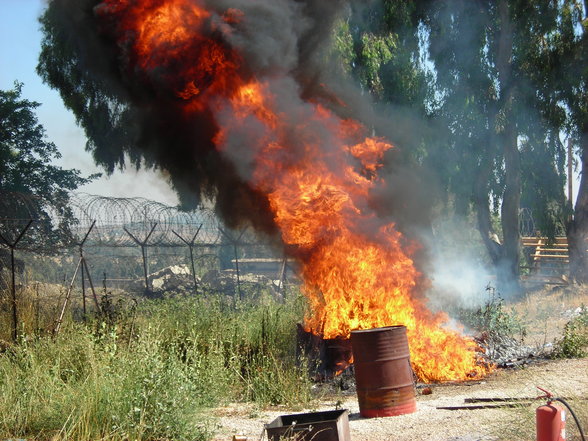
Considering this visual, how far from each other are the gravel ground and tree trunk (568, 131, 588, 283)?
1440cm

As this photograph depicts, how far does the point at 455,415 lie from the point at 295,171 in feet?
14.1

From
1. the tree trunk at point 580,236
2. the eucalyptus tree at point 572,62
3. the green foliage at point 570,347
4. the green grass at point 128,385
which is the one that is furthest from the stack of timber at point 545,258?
the green grass at point 128,385

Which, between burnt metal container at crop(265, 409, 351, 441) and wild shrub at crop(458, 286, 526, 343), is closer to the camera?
burnt metal container at crop(265, 409, 351, 441)

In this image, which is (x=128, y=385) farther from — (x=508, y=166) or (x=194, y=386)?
(x=508, y=166)

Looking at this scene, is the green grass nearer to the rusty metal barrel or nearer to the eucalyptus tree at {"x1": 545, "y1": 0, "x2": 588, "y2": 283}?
the rusty metal barrel

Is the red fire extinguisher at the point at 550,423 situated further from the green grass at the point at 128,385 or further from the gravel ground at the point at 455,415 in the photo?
the green grass at the point at 128,385

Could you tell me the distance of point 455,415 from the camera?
7027mm

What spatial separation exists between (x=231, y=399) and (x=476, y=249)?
1046 inches

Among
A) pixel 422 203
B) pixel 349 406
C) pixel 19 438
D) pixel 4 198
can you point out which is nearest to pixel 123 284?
pixel 4 198

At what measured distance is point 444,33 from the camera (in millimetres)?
21125


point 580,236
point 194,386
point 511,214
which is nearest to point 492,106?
point 511,214

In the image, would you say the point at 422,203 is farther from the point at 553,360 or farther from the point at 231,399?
the point at 231,399

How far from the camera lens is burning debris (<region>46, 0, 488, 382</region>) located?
9.29 meters

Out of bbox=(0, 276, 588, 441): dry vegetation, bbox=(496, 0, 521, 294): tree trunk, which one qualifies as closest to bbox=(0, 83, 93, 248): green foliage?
bbox=(0, 276, 588, 441): dry vegetation
